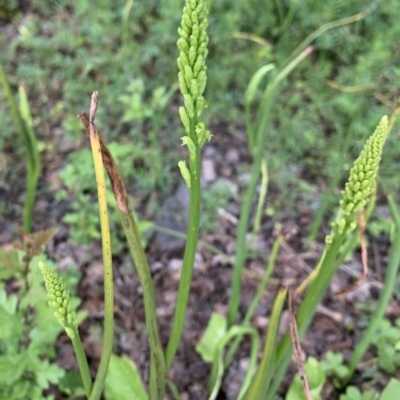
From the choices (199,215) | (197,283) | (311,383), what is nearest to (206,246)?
(197,283)

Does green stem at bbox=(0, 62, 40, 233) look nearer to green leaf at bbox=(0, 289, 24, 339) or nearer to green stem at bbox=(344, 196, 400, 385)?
green leaf at bbox=(0, 289, 24, 339)

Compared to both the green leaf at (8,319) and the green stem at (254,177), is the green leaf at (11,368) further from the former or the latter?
the green stem at (254,177)

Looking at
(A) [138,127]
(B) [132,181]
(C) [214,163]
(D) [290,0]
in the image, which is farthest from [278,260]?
(D) [290,0]

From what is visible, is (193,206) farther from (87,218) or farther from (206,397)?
(87,218)

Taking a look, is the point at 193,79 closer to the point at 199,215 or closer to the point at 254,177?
the point at 199,215

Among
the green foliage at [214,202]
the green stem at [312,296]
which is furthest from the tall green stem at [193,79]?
the green foliage at [214,202]

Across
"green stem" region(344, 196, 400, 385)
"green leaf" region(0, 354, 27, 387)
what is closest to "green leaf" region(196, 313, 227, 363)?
"green stem" region(344, 196, 400, 385)
